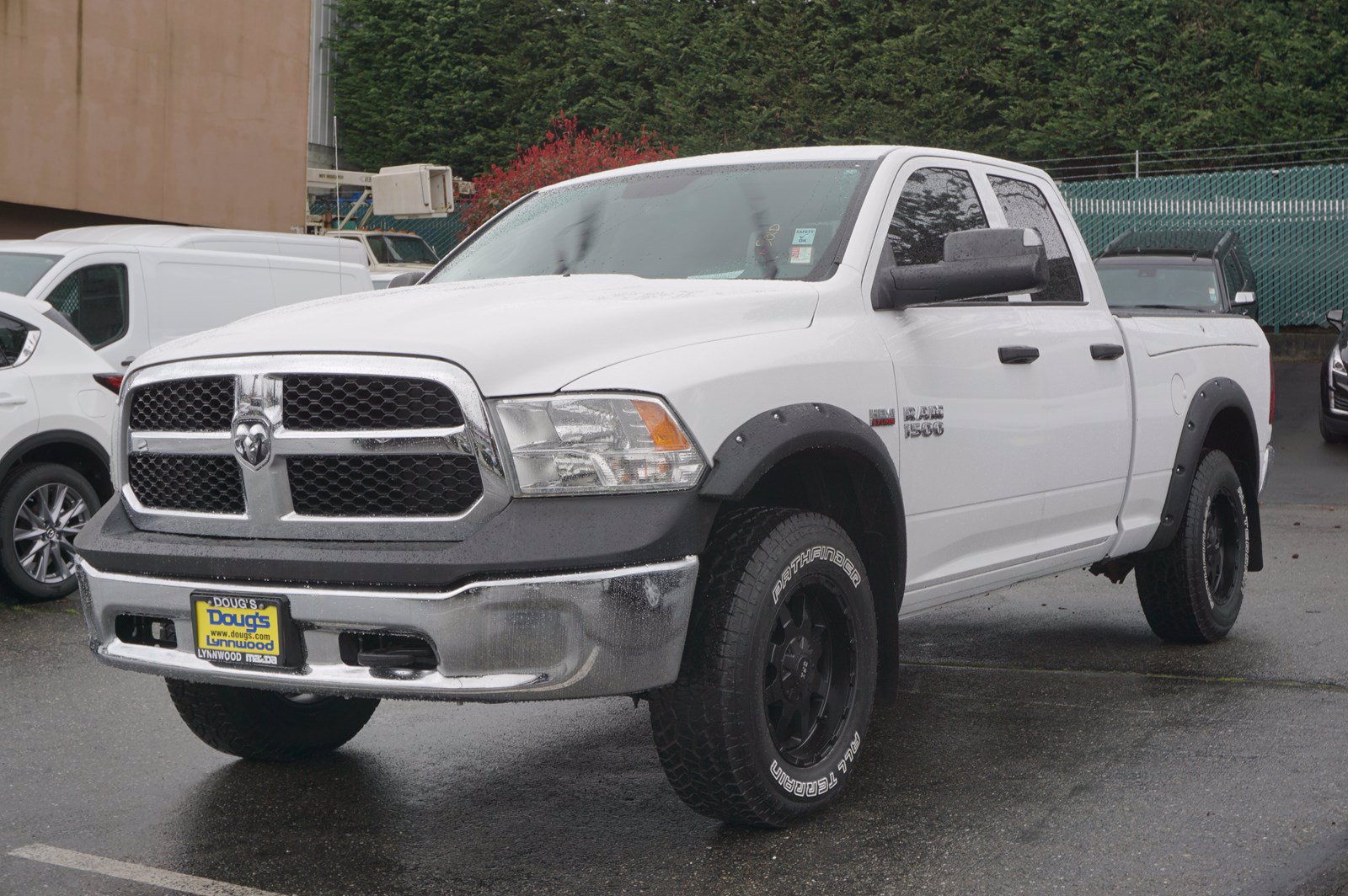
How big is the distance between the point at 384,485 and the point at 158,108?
18.5 metres

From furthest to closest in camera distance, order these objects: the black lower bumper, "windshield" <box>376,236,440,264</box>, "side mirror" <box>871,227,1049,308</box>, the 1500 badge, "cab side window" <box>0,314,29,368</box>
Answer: "windshield" <box>376,236,440,264</box>
"cab side window" <box>0,314,29,368</box>
the 1500 badge
"side mirror" <box>871,227,1049,308</box>
the black lower bumper

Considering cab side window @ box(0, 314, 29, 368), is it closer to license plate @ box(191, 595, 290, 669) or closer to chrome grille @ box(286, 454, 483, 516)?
license plate @ box(191, 595, 290, 669)

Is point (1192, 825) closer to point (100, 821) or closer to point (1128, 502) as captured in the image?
point (1128, 502)

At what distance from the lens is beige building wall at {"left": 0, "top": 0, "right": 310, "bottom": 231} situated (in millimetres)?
19297

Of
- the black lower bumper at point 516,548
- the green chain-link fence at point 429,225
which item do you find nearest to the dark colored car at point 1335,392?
the black lower bumper at point 516,548

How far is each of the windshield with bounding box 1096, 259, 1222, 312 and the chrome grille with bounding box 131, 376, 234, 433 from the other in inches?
542

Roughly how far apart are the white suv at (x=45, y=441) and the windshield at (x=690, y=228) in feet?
11.9

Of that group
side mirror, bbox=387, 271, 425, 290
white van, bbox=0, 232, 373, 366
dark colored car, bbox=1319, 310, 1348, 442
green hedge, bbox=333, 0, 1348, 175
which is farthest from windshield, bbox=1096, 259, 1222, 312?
side mirror, bbox=387, 271, 425, 290

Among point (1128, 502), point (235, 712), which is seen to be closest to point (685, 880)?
point (235, 712)

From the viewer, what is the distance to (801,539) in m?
4.24

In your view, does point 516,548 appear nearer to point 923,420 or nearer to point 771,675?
point 771,675

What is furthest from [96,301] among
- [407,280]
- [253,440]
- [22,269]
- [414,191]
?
[414,191]

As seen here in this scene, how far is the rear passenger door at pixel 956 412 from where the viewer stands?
193 inches

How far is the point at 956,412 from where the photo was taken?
5078 millimetres
